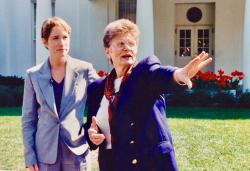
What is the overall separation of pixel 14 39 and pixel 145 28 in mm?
7545

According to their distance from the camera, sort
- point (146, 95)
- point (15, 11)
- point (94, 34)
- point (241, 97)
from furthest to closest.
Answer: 1. point (15, 11)
2. point (94, 34)
3. point (241, 97)
4. point (146, 95)

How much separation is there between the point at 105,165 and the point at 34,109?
0.99 meters

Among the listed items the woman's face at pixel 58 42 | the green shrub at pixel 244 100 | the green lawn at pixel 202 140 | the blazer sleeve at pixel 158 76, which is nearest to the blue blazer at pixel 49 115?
the woman's face at pixel 58 42

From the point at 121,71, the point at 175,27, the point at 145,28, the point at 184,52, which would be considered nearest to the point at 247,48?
the point at 145,28

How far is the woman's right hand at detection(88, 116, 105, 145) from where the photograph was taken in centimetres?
306

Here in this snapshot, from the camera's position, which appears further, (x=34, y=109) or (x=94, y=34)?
(x=94, y=34)

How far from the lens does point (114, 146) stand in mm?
3006

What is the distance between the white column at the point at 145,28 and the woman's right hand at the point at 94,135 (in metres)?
12.8

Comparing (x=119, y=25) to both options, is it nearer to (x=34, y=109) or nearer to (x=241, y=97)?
(x=34, y=109)

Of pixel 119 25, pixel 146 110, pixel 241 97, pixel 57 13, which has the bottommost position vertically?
pixel 241 97

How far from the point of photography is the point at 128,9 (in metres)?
19.6

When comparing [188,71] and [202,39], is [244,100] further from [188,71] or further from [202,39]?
[188,71]

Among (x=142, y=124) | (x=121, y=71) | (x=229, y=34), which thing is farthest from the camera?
(x=229, y=34)

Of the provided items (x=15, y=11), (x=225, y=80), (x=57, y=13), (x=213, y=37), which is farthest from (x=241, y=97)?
(x=15, y=11)
